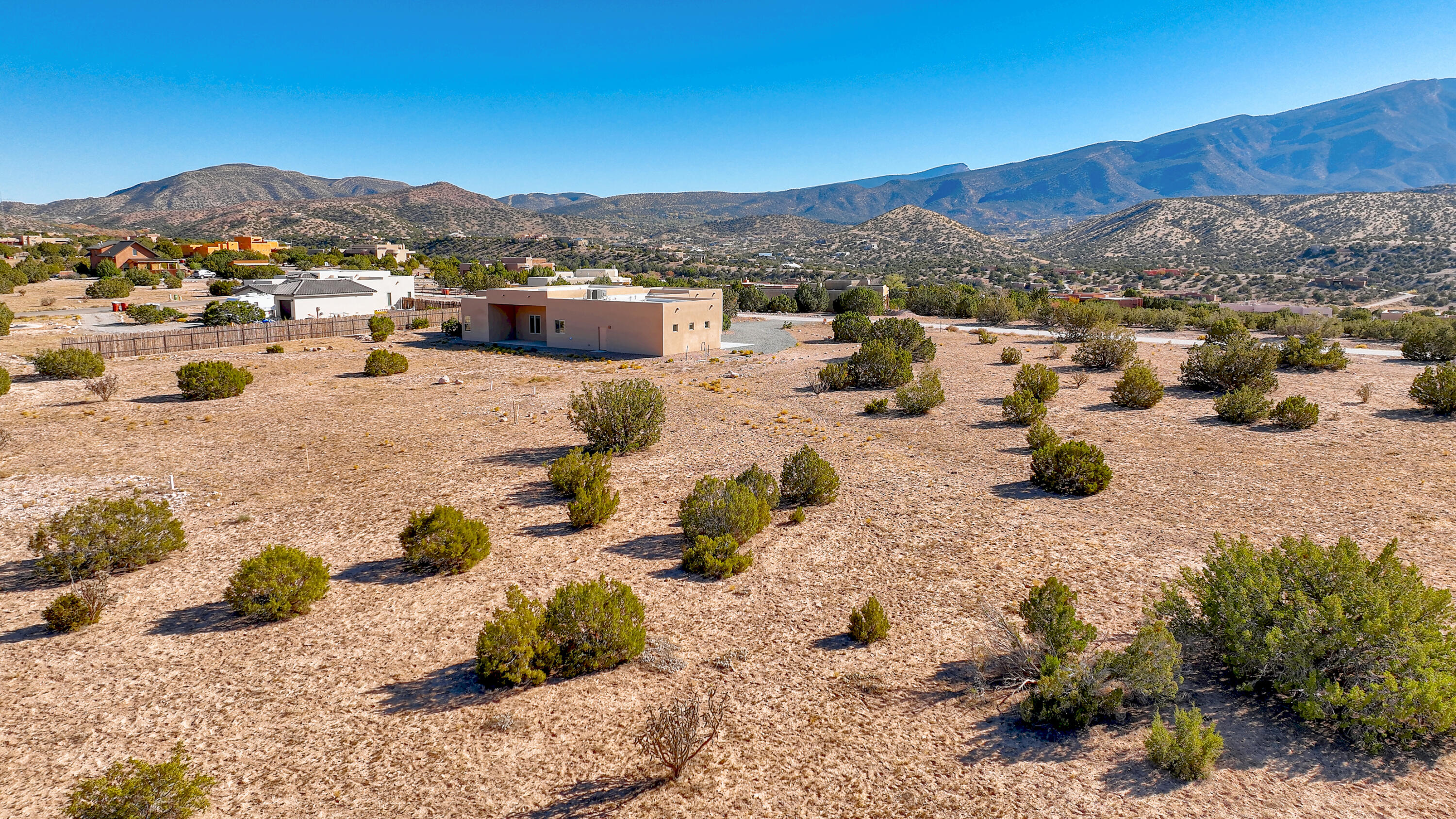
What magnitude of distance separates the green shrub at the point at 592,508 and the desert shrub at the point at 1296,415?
57.1 ft

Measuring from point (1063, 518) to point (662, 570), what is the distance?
7191 millimetres

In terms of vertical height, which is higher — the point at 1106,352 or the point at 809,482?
the point at 1106,352

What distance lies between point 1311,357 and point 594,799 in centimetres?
3181

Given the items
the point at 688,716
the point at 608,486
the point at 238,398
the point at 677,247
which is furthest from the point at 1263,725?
the point at 677,247

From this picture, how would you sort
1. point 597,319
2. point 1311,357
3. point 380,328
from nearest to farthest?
point 1311,357 → point 597,319 → point 380,328

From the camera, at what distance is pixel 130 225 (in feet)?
448

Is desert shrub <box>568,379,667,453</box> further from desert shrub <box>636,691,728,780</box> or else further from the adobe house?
the adobe house

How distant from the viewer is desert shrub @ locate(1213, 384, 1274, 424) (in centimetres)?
1867

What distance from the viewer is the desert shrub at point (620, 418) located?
56.9ft

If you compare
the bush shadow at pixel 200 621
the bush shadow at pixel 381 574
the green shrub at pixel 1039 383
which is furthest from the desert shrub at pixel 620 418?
the green shrub at pixel 1039 383

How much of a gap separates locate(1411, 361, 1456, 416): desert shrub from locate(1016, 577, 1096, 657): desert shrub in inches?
704

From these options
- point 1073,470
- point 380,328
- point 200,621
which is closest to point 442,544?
point 200,621

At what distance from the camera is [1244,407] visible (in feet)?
61.2

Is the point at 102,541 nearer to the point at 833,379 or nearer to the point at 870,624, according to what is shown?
the point at 870,624
